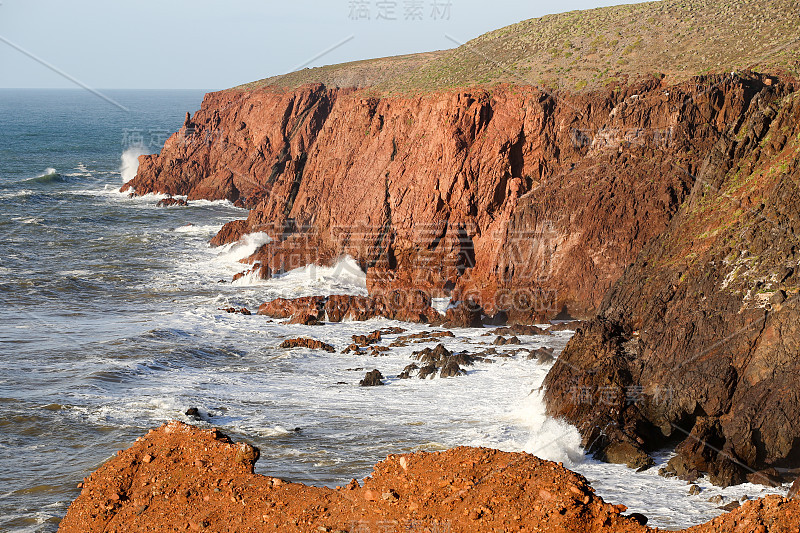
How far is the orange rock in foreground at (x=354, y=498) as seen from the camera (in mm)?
9359

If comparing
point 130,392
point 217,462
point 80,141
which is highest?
point 80,141

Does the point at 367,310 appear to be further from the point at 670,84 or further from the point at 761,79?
the point at 761,79

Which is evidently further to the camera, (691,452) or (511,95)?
(511,95)

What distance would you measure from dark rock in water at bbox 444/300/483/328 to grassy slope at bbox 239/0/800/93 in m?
12.4

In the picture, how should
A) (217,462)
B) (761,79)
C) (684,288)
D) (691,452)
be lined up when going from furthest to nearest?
(761,79), (684,288), (691,452), (217,462)

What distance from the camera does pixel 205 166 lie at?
218 ft

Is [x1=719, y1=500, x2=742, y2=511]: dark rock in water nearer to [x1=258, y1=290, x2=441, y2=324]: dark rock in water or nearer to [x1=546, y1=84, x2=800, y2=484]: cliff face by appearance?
[x1=546, y1=84, x2=800, y2=484]: cliff face

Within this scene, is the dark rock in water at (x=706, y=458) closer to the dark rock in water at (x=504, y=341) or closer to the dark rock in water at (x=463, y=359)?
the dark rock in water at (x=463, y=359)

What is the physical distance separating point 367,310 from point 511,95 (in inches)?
500

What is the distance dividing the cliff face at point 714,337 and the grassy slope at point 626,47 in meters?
12.7

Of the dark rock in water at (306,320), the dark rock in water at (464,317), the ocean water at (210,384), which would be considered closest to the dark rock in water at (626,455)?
the ocean water at (210,384)

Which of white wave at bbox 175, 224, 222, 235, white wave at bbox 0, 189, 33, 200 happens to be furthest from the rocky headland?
white wave at bbox 0, 189, 33, 200

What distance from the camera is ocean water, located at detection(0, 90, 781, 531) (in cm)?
1727

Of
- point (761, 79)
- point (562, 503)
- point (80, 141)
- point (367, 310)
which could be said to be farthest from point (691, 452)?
point (80, 141)
